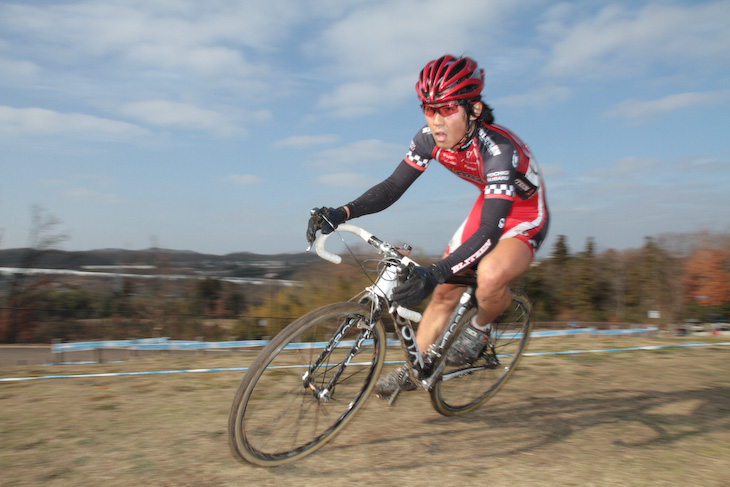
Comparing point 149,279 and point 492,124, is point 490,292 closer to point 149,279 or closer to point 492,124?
point 492,124

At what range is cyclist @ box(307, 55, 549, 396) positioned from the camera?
3111 mm

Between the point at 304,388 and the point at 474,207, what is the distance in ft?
6.40

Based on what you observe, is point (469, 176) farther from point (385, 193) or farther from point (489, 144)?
point (385, 193)

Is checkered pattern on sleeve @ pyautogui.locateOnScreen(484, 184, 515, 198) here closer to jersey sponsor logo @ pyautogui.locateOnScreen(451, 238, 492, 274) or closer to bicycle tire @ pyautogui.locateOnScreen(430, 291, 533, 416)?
jersey sponsor logo @ pyautogui.locateOnScreen(451, 238, 492, 274)

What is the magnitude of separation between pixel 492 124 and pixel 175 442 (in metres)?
2.92

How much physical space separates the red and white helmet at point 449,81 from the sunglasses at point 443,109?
0.04 metres

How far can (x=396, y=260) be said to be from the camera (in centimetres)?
295

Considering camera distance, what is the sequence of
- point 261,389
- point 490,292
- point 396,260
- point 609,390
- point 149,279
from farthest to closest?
point 149,279, point 609,390, point 490,292, point 396,260, point 261,389

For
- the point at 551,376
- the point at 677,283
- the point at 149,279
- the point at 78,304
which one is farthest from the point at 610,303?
the point at 551,376

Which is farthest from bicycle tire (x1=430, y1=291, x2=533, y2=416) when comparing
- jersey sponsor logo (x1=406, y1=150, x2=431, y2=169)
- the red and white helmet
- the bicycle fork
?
the red and white helmet

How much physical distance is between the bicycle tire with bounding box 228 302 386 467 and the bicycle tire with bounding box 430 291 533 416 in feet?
2.41

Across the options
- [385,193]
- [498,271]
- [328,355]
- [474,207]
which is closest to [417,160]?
[385,193]

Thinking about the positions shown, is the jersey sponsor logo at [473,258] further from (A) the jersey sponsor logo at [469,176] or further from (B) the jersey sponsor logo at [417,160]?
(B) the jersey sponsor logo at [417,160]

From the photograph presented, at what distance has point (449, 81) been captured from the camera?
10.7 feet
